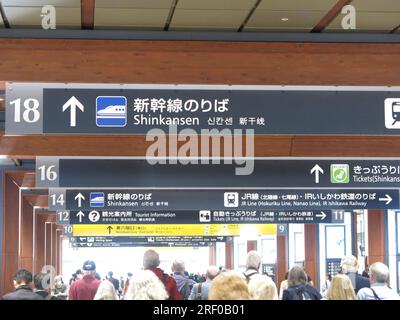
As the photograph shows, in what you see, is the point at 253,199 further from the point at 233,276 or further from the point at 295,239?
the point at 295,239

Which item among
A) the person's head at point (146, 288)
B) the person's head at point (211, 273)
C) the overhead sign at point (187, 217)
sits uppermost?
the overhead sign at point (187, 217)

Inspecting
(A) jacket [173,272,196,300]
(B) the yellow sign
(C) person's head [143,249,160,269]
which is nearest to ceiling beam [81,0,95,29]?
(C) person's head [143,249,160,269]

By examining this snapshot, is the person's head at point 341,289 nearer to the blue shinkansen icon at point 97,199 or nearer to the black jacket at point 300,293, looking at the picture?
the black jacket at point 300,293

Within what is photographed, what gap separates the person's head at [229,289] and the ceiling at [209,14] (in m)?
4.98

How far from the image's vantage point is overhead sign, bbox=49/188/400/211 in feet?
63.8

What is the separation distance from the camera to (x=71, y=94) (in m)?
10.1

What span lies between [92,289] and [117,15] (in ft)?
11.5

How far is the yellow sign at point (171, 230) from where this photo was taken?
1139 inches

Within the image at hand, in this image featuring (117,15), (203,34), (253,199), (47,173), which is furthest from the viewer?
(253,199)

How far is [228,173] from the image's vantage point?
17312 mm

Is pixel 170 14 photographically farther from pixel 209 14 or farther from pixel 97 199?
pixel 97 199

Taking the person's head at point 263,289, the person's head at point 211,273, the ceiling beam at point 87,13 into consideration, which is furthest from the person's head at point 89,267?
the person's head at point 263,289

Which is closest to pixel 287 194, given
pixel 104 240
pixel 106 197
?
pixel 106 197

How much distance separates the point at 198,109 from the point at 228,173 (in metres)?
7.16
